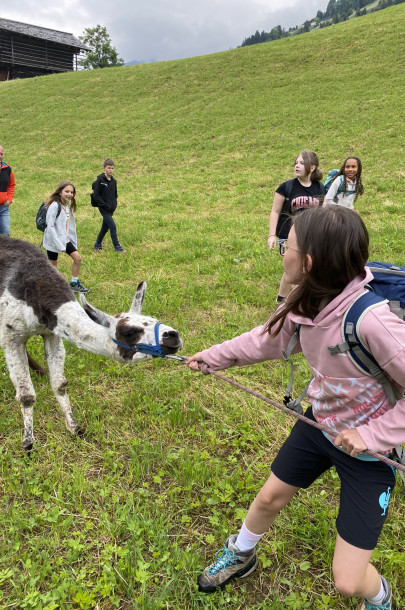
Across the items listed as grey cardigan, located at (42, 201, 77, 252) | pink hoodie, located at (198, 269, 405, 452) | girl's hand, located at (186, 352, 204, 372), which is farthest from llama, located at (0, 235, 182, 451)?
grey cardigan, located at (42, 201, 77, 252)

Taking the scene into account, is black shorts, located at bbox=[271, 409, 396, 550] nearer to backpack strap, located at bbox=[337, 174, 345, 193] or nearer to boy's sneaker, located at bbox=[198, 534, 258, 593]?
boy's sneaker, located at bbox=[198, 534, 258, 593]

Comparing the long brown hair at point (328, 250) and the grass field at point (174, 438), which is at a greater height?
the long brown hair at point (328, 250)

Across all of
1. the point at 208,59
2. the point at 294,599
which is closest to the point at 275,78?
the point at 208,59

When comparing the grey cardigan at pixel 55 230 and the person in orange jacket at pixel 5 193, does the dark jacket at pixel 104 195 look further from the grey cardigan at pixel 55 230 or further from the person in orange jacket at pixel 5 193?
the grey cardigan at pixel 55 230

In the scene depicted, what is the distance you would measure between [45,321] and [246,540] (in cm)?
224

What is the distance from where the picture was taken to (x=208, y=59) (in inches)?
1356

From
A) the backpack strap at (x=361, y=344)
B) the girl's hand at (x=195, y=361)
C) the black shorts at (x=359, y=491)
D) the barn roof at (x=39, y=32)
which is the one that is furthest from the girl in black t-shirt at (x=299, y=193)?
the barn roof at (x=39, y=32)

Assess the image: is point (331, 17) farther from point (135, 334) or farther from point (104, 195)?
point (135, 334)

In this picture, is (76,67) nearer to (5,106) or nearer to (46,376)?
(5,106)

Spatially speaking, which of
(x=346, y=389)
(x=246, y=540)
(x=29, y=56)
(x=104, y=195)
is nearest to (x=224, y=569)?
(x=246, y=540)

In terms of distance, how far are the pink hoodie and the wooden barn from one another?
56.7 metres

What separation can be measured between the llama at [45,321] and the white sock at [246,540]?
49.0 inches

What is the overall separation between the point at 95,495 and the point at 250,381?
1.78 m

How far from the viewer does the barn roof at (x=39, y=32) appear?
4631 cm
